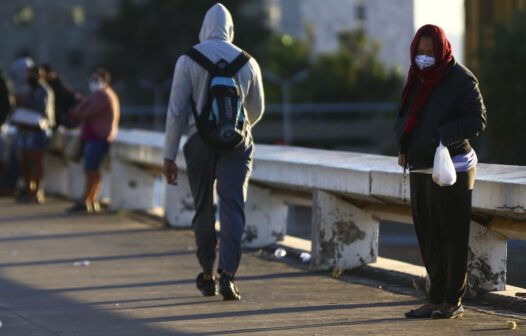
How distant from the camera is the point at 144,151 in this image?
17125 mm

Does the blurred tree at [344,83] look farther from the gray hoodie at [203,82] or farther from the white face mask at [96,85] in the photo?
the gray hoodie at [203,82]

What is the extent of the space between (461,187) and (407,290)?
1.77m

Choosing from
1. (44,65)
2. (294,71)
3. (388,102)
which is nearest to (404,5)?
(294,71)

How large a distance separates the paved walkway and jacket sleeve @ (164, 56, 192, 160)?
108cm

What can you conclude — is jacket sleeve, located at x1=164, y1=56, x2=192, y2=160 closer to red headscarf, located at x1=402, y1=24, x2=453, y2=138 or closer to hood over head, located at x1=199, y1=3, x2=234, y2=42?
hood over head, located at x1=199, y1=3, x2=234, y2=42

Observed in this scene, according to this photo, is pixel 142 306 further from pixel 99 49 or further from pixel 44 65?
pixel 99 49

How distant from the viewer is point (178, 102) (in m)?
10.1

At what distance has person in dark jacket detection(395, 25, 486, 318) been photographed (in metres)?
8.66

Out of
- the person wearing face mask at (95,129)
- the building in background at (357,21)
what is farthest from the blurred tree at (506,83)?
the building in background at (357,21)

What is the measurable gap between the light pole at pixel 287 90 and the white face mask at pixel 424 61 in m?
96.6

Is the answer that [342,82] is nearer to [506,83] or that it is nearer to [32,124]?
[506,83]

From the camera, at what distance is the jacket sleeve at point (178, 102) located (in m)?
10.1

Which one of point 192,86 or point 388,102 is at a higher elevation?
point 192,86

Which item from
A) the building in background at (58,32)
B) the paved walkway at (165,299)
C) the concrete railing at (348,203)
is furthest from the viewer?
the building in background at (58,32)
